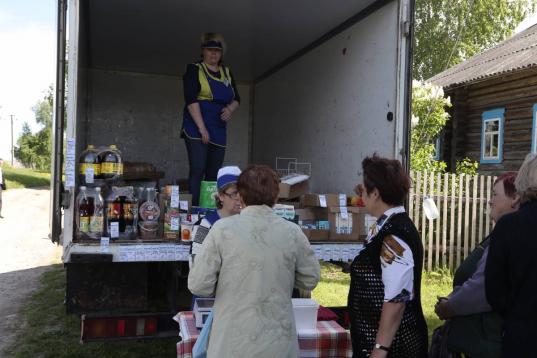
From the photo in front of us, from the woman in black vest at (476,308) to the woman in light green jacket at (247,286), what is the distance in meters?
0.76

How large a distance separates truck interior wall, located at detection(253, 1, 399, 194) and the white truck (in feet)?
0.04

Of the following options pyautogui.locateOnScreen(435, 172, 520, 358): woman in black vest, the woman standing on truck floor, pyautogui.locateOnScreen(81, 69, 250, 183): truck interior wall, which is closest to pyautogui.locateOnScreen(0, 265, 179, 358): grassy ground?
the woman standing on truck floor

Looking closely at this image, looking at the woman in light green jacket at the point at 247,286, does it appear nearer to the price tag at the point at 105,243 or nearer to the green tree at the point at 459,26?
the price tag at the point at 105,243

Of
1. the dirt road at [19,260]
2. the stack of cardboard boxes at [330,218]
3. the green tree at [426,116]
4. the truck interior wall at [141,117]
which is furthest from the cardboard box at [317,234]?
the green tree at [426,116]

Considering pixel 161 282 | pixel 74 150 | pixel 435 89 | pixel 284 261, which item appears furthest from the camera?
pixel 435 89

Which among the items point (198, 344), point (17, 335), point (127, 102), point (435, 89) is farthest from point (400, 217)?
point (435, 89)

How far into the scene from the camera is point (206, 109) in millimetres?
4648

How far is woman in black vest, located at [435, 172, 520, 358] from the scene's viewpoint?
227 centimetres

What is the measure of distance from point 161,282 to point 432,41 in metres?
23.0

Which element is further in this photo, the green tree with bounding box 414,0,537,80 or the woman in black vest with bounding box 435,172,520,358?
the green tree with bounding box 414,0,537,80

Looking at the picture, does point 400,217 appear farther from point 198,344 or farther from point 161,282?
point 161,282

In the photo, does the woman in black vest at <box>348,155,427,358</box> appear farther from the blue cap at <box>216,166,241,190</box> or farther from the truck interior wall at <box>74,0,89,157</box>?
the truck interior wall at <box>74,0,89,157</box>

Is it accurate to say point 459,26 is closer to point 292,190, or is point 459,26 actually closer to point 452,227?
point 452,227

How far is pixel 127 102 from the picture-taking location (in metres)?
7.43
